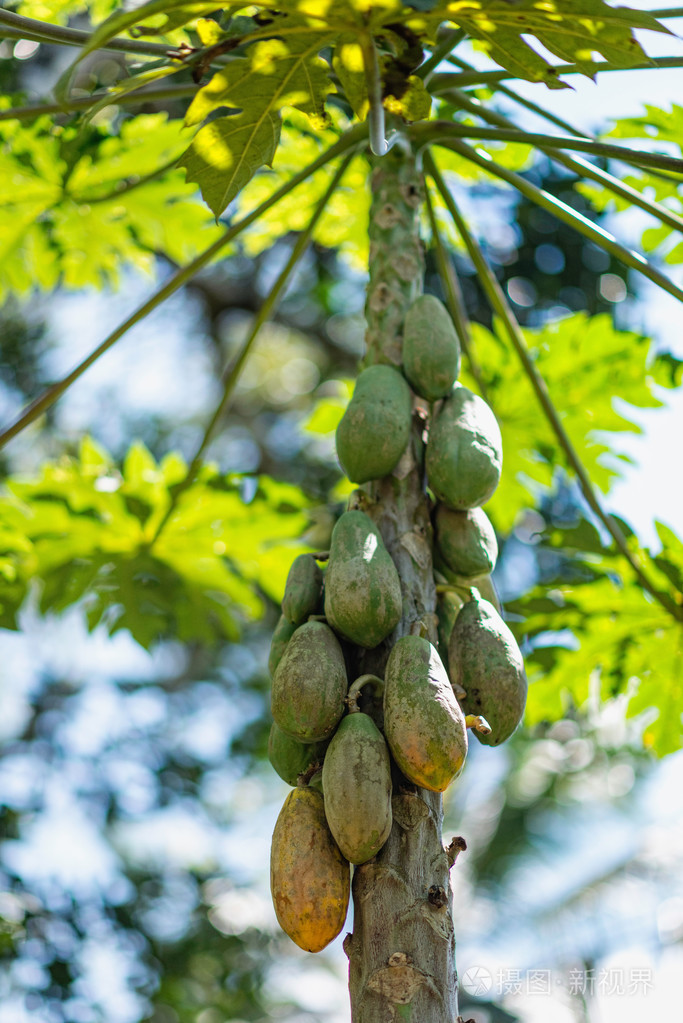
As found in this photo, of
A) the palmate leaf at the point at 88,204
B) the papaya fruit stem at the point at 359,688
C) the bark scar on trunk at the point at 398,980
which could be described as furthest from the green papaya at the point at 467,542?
the palmate leaf at the point at 88,204

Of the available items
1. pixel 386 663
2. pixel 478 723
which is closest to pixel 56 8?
pixel 386 663

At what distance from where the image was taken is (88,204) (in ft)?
7.32

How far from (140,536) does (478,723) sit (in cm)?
157

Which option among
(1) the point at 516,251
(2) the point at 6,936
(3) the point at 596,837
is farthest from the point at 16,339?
(3) the point at 596,837

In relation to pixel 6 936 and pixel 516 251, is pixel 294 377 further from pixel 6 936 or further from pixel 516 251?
pixel 6 936

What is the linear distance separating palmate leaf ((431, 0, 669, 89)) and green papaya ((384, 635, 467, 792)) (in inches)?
34.0

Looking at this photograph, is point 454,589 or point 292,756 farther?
point 454,589

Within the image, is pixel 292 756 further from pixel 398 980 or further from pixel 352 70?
pixel 352 70

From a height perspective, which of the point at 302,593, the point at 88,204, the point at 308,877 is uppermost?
the point at 88,204

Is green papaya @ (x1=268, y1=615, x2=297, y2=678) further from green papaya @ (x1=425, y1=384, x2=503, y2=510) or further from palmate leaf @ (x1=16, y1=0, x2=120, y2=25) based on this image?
palmate leaf @ (x1=16, y1=0, x2=120, y2=25)

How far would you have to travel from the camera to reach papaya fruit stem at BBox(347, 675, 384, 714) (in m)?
1.18

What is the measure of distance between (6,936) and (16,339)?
13.4 feet

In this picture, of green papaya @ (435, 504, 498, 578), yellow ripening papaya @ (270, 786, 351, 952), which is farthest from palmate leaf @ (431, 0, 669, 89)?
yellow ripening papaya @ (270, 786, 351, 952)

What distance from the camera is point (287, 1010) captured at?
20.0 feet
